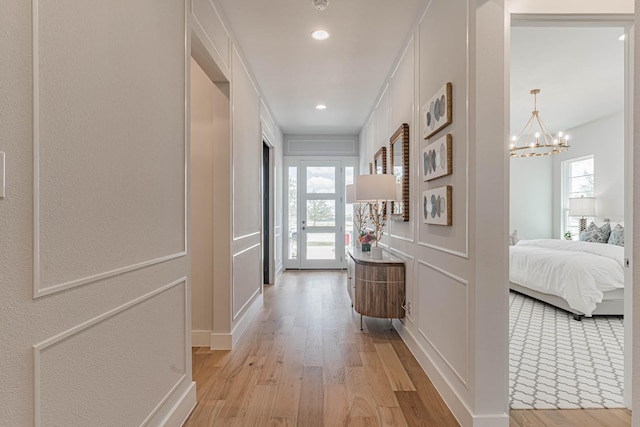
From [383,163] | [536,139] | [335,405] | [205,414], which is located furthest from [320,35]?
[536,139]

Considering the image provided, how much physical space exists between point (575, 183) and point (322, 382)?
22.3 ft

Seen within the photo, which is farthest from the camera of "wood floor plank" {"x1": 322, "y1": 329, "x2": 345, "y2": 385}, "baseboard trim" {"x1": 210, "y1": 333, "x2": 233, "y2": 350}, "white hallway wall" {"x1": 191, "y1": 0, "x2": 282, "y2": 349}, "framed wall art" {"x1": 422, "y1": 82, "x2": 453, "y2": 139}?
"baseboard trim" {"x1": 210, "y1": 333, "x2": 233, "y2": 350}

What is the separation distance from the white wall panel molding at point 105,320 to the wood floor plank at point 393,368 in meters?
1.34

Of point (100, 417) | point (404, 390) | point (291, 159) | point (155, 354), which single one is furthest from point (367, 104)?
point (100, 417)

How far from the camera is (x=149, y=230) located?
5.18 ft

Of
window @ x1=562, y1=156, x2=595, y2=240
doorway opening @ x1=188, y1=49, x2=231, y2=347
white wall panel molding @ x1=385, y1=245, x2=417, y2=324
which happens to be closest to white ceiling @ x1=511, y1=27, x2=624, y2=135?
window @ x1=562, y1=156, x2=595, y2=240

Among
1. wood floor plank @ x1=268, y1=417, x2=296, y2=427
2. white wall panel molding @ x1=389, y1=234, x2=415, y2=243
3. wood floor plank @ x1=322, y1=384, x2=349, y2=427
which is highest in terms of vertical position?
white wall panel molding @ x1=389, y1=234, x2=415, y2=243

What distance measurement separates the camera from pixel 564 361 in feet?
8.84

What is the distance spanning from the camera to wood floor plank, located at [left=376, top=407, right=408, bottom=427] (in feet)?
6.21

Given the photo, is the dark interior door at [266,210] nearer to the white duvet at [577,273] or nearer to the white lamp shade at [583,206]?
the white duvet at [577,273]

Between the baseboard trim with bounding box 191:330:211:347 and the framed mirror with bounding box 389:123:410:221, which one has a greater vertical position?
the framed mirror with bounding box 389:123:410:221

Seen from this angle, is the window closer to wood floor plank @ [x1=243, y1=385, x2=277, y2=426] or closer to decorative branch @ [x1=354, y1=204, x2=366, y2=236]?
decorative branch @ [x1=354, y1=204, x2=366, y2=236]

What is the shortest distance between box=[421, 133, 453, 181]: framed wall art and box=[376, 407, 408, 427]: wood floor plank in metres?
1.44

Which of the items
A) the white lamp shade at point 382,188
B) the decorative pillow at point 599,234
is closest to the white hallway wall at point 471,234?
the white lamp shade at point 382,188
